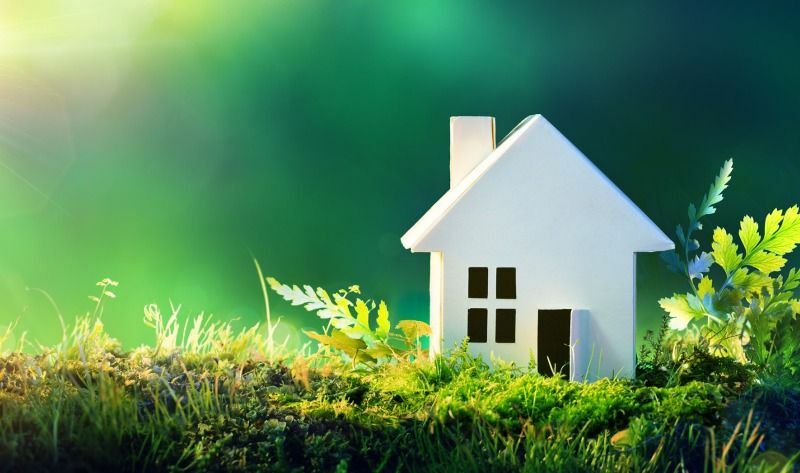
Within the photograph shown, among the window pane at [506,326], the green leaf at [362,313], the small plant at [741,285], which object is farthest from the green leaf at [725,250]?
the green leaf at [362,313]

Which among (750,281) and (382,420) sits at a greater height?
(750,281)

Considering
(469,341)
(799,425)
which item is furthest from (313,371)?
(799,425)

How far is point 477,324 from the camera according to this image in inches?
223

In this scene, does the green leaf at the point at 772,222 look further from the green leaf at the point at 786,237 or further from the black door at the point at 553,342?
the black door at the point at 553,342

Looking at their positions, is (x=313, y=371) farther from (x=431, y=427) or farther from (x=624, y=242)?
(x=624, y=242)

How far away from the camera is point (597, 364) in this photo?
569 centimetres

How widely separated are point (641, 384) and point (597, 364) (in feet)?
0.95

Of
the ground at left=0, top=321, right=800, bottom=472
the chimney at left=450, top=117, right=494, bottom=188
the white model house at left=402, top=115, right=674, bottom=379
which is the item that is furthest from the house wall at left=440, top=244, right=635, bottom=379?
the chimney at left=450, top=117, right=494, bottom=188

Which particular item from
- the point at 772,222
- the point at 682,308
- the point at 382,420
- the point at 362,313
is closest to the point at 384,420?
the point at 382,420

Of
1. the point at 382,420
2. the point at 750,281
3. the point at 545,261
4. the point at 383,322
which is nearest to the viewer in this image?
the point at 382,420

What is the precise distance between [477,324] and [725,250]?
6.13 ft

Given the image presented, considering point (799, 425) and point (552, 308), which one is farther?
point (552, 308)

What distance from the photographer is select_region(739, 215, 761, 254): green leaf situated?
615 centimetres

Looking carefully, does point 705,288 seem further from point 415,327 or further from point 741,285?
point 415,327
